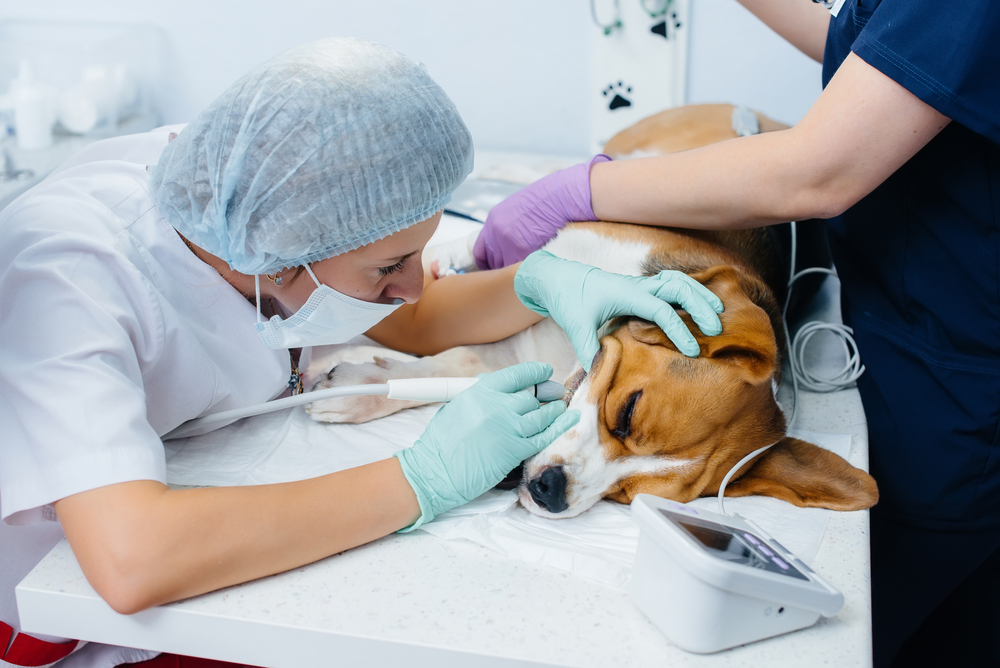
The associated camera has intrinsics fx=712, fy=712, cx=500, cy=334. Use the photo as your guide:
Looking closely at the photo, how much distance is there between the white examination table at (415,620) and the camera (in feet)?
2.98

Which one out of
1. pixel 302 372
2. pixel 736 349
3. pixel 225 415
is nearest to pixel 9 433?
pixel 225 415

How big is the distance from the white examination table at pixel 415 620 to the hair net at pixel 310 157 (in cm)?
51

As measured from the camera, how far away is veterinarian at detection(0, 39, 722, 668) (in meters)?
0.97

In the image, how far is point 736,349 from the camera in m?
1.31

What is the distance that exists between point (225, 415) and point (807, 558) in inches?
39.9

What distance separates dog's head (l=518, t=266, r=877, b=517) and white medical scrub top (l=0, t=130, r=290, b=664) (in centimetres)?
62

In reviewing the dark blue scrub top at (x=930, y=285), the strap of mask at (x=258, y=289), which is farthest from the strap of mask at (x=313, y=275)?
the dark blue scrub top at (x=930, y=285)

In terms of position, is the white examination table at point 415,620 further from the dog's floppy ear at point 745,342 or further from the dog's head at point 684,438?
the dog's floppy ear at point 745,342

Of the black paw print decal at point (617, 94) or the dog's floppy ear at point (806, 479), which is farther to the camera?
the black paw print decal at point (617, 94)

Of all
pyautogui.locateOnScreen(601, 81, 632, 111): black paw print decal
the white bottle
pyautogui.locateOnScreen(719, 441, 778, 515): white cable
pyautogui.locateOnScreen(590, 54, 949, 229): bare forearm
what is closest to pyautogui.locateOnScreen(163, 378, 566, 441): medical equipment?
pyautogui.locateOnScreen(719, 441, 778, 515): white cable

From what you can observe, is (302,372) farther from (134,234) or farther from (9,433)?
(9,433)

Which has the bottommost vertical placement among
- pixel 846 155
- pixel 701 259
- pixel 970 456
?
pixel 970 456

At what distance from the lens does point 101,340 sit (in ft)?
3.36

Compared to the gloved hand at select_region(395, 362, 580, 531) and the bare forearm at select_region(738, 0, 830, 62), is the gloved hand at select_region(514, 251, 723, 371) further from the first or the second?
the bare forearm at select_region(738, 0, 830, 62)
